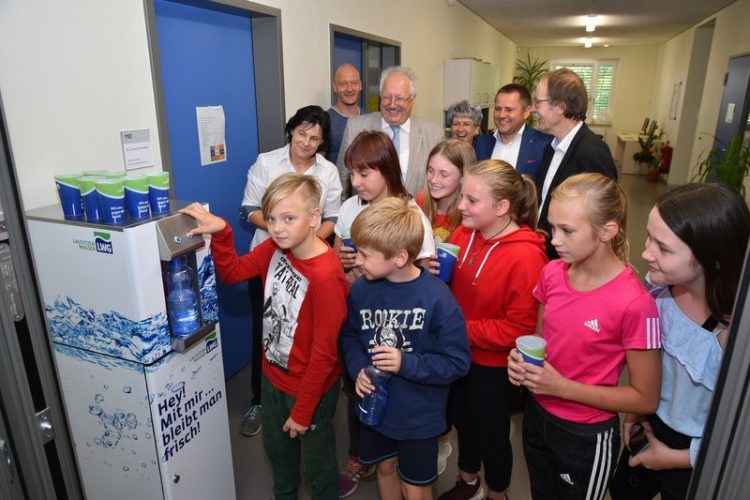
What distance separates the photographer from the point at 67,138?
1.67 meters

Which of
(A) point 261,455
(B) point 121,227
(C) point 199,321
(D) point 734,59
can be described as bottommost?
(A) point 261,455

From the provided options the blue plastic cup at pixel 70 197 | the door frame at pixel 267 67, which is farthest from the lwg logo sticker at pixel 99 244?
the door frame at pixel 267 67

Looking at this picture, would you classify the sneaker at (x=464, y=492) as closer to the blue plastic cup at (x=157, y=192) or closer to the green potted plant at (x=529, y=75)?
the blue plastic cup at (x=157, y=192)

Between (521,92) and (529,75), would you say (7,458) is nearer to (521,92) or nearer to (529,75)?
(521,92)

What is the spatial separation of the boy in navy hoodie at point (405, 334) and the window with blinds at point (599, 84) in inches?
539

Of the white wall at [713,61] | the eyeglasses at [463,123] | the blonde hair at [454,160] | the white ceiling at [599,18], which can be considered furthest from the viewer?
the white ceiling at [599,18]

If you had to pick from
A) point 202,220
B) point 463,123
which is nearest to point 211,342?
point 202,220

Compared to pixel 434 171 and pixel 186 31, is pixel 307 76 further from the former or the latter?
pixel 434 171

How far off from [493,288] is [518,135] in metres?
1.55

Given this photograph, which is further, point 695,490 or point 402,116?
point 402,116

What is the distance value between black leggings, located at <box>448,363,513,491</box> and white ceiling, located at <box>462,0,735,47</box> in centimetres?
643

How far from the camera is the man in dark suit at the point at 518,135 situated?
286cm

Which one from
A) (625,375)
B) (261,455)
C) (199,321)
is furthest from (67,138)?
(625,375)

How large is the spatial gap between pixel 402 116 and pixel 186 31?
119 cm
